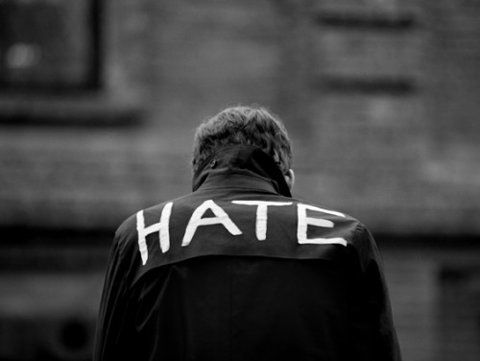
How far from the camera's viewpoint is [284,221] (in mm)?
2986

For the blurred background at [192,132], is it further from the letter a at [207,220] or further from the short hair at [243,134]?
the letter a at [207,220]

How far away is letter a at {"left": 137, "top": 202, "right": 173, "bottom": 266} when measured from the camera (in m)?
3.01

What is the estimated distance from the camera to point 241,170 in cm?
309

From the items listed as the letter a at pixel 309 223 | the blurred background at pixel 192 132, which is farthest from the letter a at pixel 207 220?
the blurred background at pixel 192 132

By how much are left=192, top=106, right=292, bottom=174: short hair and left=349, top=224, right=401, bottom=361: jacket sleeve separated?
36cm

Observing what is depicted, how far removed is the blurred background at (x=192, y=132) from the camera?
24.0ft

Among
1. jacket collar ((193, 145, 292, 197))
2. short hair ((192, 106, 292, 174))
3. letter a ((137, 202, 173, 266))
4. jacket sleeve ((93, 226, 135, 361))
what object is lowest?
jacket sleeve ((93, 226, 135, 361))

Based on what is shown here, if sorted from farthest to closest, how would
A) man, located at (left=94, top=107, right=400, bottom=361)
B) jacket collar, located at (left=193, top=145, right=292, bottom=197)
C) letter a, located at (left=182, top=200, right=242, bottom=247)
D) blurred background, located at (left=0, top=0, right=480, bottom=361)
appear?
1. blurred background, located at (left=0, top=0, right=480, bottom=361)
2. jacket collar, located at (left=193, top=145, right=292, bottom=197)
3. letter a, located at (left=182, top=200, right=242, bottom=247)
4. man, located at (left=94, top=107, right=400, bottom=361)

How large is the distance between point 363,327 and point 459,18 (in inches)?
209

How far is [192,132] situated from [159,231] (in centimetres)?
455

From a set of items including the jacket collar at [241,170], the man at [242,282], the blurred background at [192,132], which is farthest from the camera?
the blurred background at [192,132]

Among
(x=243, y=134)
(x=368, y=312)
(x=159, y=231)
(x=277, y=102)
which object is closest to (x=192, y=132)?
(x=277, y=102)

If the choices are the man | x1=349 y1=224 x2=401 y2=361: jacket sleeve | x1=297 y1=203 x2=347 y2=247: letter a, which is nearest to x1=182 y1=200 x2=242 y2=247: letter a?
the man

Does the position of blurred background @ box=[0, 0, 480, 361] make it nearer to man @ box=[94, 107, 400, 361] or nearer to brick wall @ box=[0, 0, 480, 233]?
brick wall @ box=[0, 0, 480, 233]
